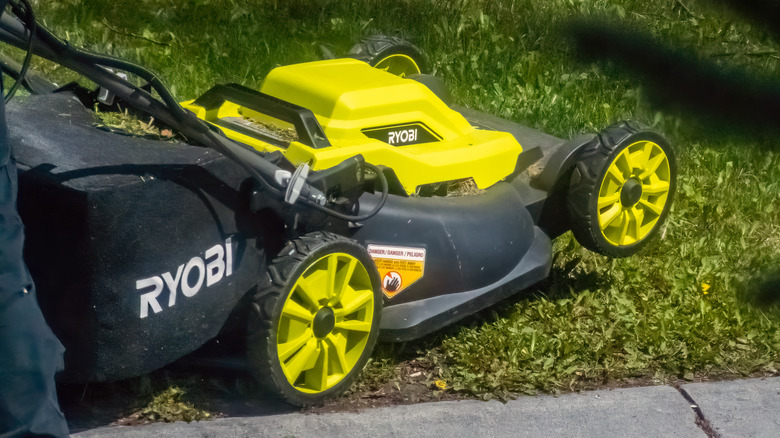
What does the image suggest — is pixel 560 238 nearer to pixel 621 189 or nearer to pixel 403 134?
pixel 621 189

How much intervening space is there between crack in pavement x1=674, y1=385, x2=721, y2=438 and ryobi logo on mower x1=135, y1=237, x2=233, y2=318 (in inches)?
51.4

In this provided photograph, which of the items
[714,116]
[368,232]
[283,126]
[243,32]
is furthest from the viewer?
[243,32]

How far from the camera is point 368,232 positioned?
2.60 m

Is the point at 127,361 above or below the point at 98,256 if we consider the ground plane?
below

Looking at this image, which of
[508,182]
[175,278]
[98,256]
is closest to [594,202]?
[508,182]

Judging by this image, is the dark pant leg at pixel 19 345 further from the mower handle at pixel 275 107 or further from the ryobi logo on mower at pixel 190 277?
the mower handle at pixel 275 107

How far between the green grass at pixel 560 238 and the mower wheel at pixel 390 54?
0.10 meters

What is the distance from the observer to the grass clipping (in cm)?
245

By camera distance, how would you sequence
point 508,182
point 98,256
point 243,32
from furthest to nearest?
point 243,32 < point 508,182 < point 98,256

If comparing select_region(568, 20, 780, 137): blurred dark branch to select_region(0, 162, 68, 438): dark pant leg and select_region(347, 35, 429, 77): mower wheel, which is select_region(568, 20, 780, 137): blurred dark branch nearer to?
select_region(0, 162, 68, 438): dark pant leg

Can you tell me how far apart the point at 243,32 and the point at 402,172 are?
77.2 inches

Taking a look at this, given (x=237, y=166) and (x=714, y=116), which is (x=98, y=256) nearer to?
(x=237, y=166)

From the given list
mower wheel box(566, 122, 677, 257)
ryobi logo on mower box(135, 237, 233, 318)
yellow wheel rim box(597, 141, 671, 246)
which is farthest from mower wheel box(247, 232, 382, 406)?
yellow wheel rim box(597, 141, 671, 246)

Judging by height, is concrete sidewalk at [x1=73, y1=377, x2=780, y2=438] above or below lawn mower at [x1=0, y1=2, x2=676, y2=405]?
below
